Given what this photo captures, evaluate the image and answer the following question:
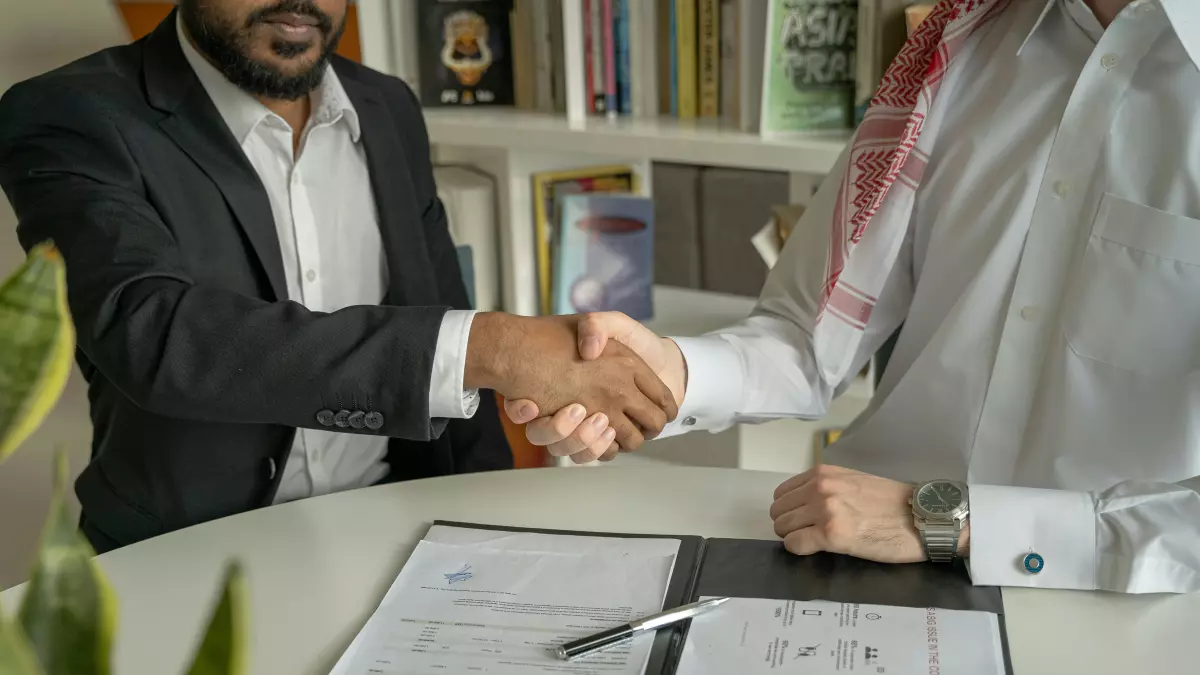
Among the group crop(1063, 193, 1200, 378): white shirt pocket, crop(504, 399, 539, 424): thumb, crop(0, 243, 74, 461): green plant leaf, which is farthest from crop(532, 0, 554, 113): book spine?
crop(0, 243, 74, 461): green plant leaf

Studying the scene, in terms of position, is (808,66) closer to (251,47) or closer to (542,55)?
(542,55)

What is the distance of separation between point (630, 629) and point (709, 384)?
537mm

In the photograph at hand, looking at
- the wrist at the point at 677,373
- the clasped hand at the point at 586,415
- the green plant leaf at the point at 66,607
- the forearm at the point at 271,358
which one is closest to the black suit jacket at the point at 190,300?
the forearm at the point at 271,358

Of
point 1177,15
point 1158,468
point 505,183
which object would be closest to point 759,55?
point 505,183

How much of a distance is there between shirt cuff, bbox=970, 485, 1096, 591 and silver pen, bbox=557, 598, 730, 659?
25 cm

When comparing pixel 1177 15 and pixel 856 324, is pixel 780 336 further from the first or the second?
pixel 1177 15

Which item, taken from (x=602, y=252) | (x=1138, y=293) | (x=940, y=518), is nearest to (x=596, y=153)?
(x=602, y=252)

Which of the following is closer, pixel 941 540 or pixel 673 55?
pixel 941 540

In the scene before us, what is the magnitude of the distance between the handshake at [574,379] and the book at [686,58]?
2.72ft

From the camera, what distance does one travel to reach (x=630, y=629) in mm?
905

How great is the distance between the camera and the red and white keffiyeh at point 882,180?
133 centimetres

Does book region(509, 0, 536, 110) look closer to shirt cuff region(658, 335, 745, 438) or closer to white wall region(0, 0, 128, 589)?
white wall region(0, 0, 128, 589)

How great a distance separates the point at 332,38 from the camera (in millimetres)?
1579

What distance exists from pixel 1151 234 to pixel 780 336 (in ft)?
1.54
